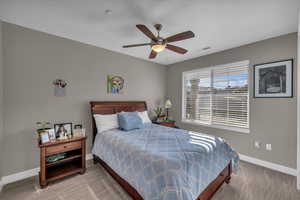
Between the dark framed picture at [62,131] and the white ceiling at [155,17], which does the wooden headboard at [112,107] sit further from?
the white ceiling at [155,17]

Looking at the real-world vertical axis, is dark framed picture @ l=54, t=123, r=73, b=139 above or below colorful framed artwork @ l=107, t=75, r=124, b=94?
below

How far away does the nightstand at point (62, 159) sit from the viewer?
79.8 inches

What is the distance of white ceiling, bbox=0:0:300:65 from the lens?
1.74 meters

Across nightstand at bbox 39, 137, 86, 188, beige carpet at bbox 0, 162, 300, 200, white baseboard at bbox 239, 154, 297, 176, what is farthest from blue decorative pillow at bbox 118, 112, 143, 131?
white baseboard at bbox 239, 154, 297, 176

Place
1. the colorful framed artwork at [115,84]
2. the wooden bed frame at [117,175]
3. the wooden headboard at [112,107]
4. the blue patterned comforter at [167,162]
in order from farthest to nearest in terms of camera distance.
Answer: the colorful framed artwork at [115,84]
the wooden headboard at [112,107]
the wooden bed frame at [117,175]
the blue patterned comforter at [167,162]

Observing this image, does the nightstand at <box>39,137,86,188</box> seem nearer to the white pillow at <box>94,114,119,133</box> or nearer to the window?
the white pillow at <box>94,114,119,133</box>

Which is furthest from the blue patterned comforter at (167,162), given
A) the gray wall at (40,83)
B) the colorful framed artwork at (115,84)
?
the colorful framed artwork at (115,84)

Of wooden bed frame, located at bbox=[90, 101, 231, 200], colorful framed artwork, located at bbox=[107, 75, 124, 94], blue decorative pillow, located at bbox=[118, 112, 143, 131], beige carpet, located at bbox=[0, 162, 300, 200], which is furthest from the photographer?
colorful framed artwork, located at bbox=[107, 75, 124, 94]

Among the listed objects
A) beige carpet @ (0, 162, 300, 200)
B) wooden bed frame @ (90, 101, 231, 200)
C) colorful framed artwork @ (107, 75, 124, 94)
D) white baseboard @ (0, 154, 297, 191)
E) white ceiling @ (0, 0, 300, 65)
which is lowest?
beige carpet @ (0, 162, 300, 200)

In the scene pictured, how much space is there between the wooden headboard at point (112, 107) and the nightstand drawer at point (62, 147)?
23.7 inches

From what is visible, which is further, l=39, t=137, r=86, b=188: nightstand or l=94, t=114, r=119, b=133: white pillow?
l=94, t=114, r=119, b=133: white pillow

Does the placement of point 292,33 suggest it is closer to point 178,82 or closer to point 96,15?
point 178,82

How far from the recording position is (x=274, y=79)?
8.63 ft

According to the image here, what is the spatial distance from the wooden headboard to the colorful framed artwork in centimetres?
32
